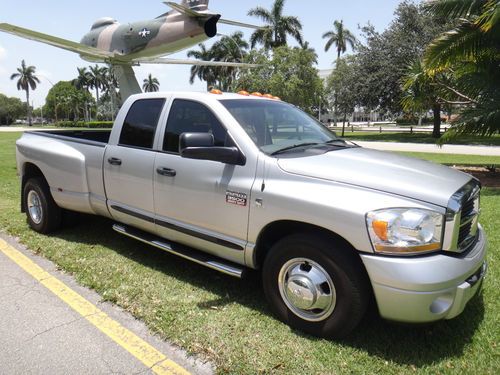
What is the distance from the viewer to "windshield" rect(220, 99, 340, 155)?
3.70 metres

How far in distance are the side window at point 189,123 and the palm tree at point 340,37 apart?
57.3 m

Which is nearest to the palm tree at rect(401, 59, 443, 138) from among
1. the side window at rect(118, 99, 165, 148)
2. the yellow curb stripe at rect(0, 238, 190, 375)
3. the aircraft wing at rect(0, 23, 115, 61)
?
the side window at rect(118, 99, 165, 148)

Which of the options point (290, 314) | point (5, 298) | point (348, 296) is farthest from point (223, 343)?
point (5, 298)

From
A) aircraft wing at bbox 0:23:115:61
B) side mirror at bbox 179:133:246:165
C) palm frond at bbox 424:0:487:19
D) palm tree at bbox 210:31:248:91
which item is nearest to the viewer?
side mirror at bbox 179:133:246:165

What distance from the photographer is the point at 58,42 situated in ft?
62.7

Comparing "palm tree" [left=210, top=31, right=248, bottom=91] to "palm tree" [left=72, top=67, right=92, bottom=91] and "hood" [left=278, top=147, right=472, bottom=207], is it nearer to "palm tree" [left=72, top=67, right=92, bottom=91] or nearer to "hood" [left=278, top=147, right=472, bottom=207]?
"hood" [left=278, top=147, right=472, bottom=207]

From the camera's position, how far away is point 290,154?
353 cm

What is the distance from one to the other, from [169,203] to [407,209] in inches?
85.9

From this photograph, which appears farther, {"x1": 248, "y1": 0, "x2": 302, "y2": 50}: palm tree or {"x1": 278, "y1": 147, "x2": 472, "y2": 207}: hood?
{"x1": 248, "y1": 0, "x2": 302, "y2": 50}: palm tree

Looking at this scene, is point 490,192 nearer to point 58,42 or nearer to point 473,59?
point 473,59

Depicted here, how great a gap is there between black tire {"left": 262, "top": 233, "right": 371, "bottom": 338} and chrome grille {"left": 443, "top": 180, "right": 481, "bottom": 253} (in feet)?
2.00

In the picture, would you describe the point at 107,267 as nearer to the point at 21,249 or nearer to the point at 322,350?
the point at 21,249

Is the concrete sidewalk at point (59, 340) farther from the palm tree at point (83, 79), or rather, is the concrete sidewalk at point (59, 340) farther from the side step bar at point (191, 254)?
the palm tree at point (83, 79)

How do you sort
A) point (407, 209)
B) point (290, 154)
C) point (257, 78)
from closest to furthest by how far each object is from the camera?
point (407, 209) < point (290, 154) < point (257, 78)
